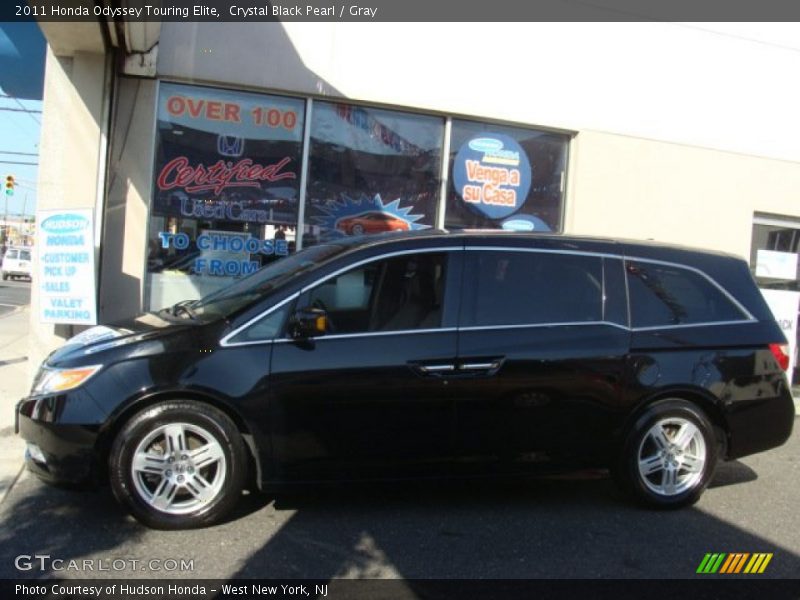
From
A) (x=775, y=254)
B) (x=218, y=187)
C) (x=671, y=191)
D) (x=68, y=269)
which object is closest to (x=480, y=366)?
(x=68, y=269)

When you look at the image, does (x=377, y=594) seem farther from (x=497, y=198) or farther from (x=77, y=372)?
(x=497, y=198)

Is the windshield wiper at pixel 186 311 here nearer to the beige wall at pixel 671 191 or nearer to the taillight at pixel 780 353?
the taillight at pixel 780 353

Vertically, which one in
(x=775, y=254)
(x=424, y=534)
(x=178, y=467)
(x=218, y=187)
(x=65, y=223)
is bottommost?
(x=424, y=534)

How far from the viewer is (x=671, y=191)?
383 inches

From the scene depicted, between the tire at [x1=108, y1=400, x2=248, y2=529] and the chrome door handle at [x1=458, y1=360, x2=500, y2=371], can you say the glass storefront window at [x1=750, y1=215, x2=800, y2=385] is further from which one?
the tire at [x1=108, y1=400, x2=248, y2=529]

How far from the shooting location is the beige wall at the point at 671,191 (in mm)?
9406

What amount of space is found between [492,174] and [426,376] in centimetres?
528

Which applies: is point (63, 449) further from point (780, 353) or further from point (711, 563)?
point (780, 353)

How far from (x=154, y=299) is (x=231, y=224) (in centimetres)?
115

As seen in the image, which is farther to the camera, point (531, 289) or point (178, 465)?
point (531, 289)

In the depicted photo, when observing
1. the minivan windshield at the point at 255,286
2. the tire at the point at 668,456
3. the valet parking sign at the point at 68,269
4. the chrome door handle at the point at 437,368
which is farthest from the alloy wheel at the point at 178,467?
the valet parking sign at the point at 68,269

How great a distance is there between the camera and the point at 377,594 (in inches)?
140

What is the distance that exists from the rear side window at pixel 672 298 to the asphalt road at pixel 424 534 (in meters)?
1.26

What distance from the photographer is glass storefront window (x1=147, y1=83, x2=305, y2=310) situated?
7984 mm
